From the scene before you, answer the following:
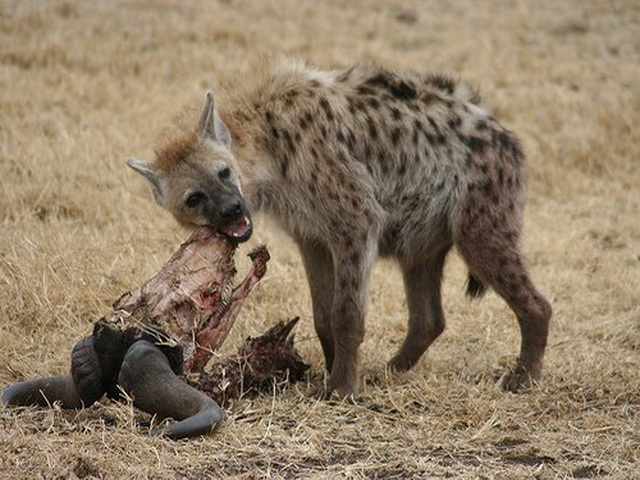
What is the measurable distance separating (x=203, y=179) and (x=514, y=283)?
1.46m

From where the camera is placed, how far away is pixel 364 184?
4984 mm

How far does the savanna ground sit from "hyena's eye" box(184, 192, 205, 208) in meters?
0.61

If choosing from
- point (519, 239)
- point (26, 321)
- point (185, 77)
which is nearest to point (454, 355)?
point (519, 239)

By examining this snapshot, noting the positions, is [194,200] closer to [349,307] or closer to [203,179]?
[203,179]

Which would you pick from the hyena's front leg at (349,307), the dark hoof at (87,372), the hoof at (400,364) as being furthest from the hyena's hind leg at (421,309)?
the dark hoof at (87,372)

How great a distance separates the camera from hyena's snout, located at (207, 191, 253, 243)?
4.60 metres

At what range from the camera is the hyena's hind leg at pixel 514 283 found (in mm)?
5105

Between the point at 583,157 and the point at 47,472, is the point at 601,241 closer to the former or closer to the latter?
the point at 583,157

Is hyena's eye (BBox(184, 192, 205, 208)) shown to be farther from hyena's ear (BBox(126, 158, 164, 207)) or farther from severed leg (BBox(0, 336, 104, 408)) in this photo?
severed leg (BBox(0, 336, 104, 408))

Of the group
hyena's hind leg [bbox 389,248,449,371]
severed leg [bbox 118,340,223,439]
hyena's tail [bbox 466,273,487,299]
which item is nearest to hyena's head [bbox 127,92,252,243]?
severed leg [bbox 118,340,223,439]

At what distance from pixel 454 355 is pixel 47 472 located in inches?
98.9

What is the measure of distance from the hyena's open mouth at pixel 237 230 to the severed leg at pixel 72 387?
70cm

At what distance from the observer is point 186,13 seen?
11.6m

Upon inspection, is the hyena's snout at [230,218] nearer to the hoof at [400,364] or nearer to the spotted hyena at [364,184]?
the spotted hyena at [364,184]
